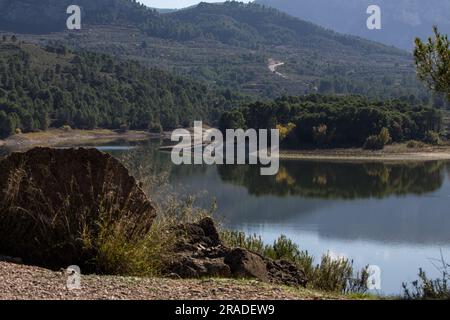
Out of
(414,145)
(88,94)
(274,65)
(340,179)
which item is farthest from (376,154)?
(274,65)

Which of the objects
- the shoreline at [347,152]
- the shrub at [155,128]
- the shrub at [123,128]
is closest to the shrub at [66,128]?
the shoreline at [347,152]

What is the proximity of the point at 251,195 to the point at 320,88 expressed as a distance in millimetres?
99227

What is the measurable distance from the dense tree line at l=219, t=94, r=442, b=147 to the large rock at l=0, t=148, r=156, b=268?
177 feet

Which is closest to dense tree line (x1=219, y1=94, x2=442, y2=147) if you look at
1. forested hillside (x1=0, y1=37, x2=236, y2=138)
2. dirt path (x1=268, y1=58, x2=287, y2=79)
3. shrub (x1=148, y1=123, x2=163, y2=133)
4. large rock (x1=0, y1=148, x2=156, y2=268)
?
shrub (x1=148, y1=123, x2=163, y2=133)

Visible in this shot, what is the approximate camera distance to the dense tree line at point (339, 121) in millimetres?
61406

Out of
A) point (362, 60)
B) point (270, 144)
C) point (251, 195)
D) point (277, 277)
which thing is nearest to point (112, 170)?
point (277, 277)

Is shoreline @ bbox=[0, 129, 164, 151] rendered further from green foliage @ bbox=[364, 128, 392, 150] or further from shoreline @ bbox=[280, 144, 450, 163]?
green foliage @ bbox=[364, 128, 392, 150]

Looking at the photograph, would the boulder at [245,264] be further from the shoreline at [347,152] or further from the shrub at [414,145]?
the shrub at [414,145]

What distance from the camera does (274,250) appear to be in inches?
445

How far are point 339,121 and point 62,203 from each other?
55934 mm

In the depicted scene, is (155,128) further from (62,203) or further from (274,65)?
(274,65)
